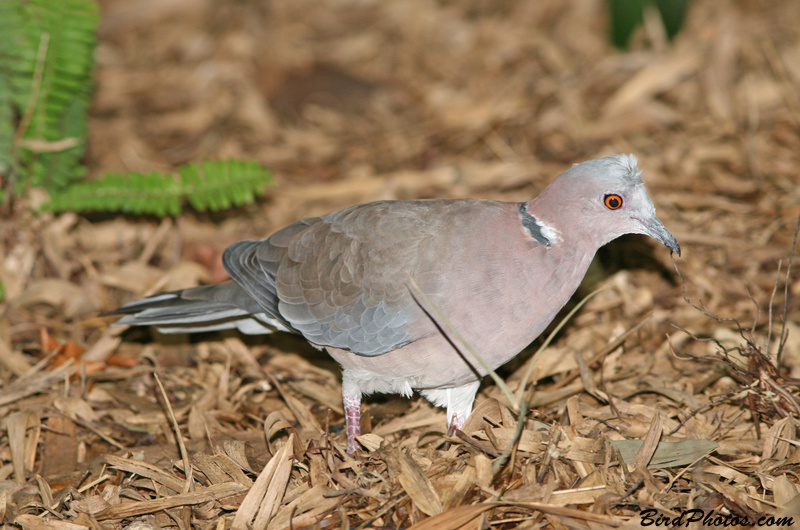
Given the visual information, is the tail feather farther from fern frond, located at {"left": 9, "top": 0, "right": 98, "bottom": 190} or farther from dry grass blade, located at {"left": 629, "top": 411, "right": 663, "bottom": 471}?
dry grass blade, located at {"left": 629, "top": 411, "right": 663, "bottom": 471}

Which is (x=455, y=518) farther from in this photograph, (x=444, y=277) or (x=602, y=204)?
(x=602, y=204)

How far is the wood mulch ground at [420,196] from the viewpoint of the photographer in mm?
3094

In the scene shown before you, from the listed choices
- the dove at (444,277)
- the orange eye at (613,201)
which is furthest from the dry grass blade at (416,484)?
the orange eye at (613,201)

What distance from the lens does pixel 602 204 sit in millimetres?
3168

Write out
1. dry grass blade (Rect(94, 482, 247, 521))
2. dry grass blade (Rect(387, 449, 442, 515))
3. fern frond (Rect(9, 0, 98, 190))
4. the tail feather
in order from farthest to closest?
fern frond (Rect(9, 0, 98, 190)) → the tail feather → dry grass blade (Rect(94, 482, 247, 521)) → dry grass blade (Rect(387, 449, 442, 515))

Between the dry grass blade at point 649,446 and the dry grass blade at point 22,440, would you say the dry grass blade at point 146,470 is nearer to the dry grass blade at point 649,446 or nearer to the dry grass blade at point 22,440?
the dry grass blade at point 22,440

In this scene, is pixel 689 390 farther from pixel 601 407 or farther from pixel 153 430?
pixel 153 430

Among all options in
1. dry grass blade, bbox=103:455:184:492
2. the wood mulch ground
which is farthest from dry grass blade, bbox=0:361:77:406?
dry grass blade, bbox=103:455:184:492

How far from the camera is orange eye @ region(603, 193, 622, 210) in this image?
3.15 meters

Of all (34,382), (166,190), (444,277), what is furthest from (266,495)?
(166,190)

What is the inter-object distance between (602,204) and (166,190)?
10.3 ft

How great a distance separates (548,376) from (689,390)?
30.9 inches

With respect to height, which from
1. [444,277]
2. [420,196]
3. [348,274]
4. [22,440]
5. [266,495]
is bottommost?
[22,440]

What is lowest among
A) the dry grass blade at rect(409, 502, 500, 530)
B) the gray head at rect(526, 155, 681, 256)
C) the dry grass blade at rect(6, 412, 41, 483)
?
the dry grass blade at rect(6, 412, 41, 483)
